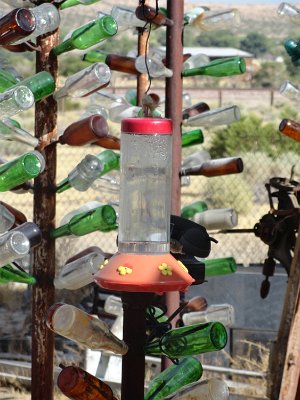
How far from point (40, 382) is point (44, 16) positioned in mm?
1582

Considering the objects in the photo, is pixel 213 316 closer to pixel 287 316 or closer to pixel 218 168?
pixel 218 168

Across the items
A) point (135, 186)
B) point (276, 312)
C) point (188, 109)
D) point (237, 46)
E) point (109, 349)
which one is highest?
point (237, 46)

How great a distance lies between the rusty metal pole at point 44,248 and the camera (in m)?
4.71

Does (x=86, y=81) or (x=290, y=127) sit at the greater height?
(x=86, y=81)

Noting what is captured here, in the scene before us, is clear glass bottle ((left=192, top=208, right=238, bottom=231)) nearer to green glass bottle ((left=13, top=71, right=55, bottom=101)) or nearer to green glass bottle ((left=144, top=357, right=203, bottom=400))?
green glass bottle ((left=13, top=71, right=55, bottom=101))

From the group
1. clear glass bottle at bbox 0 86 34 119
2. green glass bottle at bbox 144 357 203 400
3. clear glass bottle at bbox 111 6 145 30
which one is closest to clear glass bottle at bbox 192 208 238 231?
clear glass bottle at bbox 111 6 145 30

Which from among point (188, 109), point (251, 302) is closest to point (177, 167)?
point (188, 109)

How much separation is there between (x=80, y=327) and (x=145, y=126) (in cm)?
56

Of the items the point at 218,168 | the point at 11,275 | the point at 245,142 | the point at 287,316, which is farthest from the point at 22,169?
the point at 245,142

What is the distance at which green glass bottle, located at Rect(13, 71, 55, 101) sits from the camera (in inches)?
174

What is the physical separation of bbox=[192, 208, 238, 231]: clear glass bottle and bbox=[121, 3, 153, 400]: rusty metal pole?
2975 millimetres

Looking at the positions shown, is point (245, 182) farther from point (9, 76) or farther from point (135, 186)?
point (135, 186)

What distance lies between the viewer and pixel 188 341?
2.86 metres

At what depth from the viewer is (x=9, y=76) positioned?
4.74m
